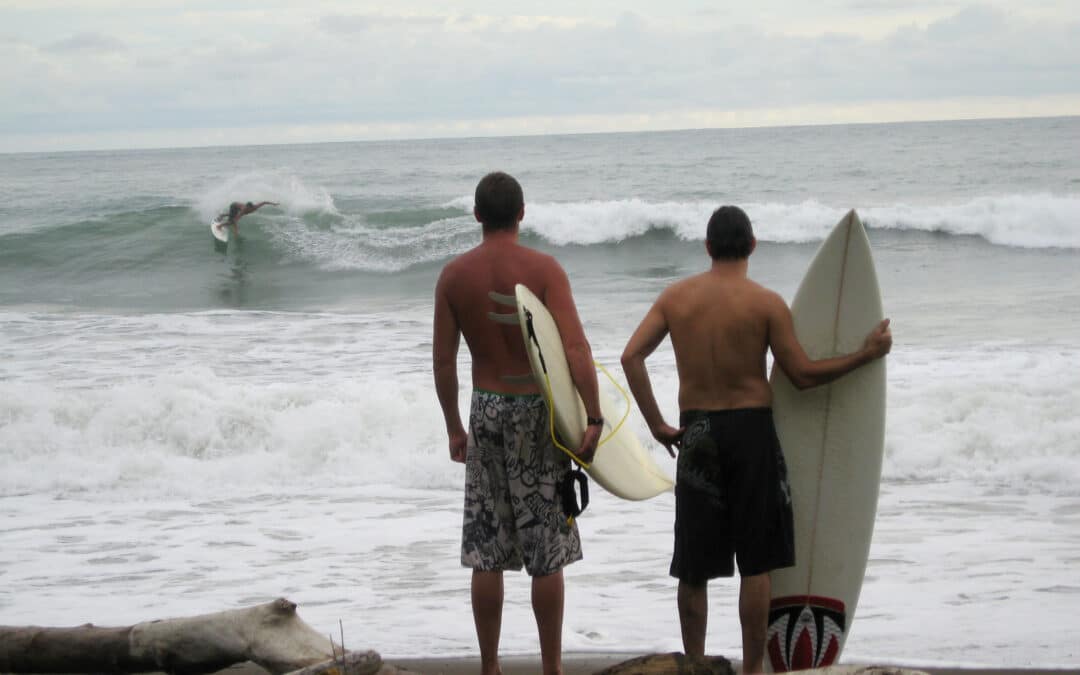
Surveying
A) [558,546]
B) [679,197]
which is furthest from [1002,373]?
[679,197]

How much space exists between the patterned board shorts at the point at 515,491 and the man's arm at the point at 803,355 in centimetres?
69

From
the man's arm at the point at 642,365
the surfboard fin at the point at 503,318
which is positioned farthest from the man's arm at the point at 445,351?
the man's arm at the point at 642,365

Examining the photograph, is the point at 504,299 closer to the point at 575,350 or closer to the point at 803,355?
the point at 575,350

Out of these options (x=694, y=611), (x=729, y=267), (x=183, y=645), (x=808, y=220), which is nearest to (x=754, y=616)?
(x=694, y=611)

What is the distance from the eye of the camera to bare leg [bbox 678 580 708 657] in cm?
322

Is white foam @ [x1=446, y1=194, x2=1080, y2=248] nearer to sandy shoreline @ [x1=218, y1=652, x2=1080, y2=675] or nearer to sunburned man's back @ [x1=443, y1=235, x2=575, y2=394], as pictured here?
sandy shoreline @ [x1=218, y1=652, x2=1080, y2=675]

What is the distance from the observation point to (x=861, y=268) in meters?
3.59

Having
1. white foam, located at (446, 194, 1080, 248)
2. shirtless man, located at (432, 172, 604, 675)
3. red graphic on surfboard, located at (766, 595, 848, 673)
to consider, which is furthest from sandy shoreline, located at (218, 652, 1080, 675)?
white foam, located at (446, 194, 1080, 248)

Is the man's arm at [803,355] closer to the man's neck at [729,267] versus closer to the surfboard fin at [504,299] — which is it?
the man's neck at [729,267]

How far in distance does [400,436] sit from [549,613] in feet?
15.4

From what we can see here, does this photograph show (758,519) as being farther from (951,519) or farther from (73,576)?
(73,576)

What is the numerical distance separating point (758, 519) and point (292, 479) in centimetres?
468

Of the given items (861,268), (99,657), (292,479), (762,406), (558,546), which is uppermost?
(861,268)

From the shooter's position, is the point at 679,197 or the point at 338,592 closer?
the point at 338,592
